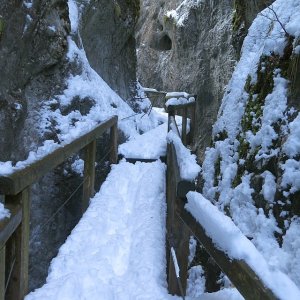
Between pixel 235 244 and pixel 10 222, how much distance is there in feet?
4.54

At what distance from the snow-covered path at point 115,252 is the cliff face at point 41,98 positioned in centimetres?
137

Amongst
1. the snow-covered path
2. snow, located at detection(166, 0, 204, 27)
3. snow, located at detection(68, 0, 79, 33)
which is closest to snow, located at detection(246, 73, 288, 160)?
the snow-covered path

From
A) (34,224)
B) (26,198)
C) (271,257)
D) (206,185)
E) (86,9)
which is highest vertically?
(86,9)

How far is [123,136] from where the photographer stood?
373 inches

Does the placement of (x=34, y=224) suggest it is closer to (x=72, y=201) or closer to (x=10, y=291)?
(x=72, y=201)

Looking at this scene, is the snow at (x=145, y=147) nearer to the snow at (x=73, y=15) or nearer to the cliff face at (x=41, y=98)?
the cliff face at (x=41, y=98)

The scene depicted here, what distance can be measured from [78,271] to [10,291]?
A: 86 cm

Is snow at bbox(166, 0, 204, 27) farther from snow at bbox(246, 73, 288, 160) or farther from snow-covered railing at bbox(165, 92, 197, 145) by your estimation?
snow at bbox(246, 73, 288, 160)

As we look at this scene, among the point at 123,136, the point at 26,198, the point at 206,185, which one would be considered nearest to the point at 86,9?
the point at 123,136

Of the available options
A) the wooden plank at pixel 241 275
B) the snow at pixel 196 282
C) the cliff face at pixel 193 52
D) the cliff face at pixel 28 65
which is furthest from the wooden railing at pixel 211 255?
the cliff face at pixel 193 52

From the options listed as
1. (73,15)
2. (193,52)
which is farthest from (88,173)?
(193,52)

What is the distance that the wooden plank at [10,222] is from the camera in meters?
2.22

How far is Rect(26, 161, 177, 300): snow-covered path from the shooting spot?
331 cm

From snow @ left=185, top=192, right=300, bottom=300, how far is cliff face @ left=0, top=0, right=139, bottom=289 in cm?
457
